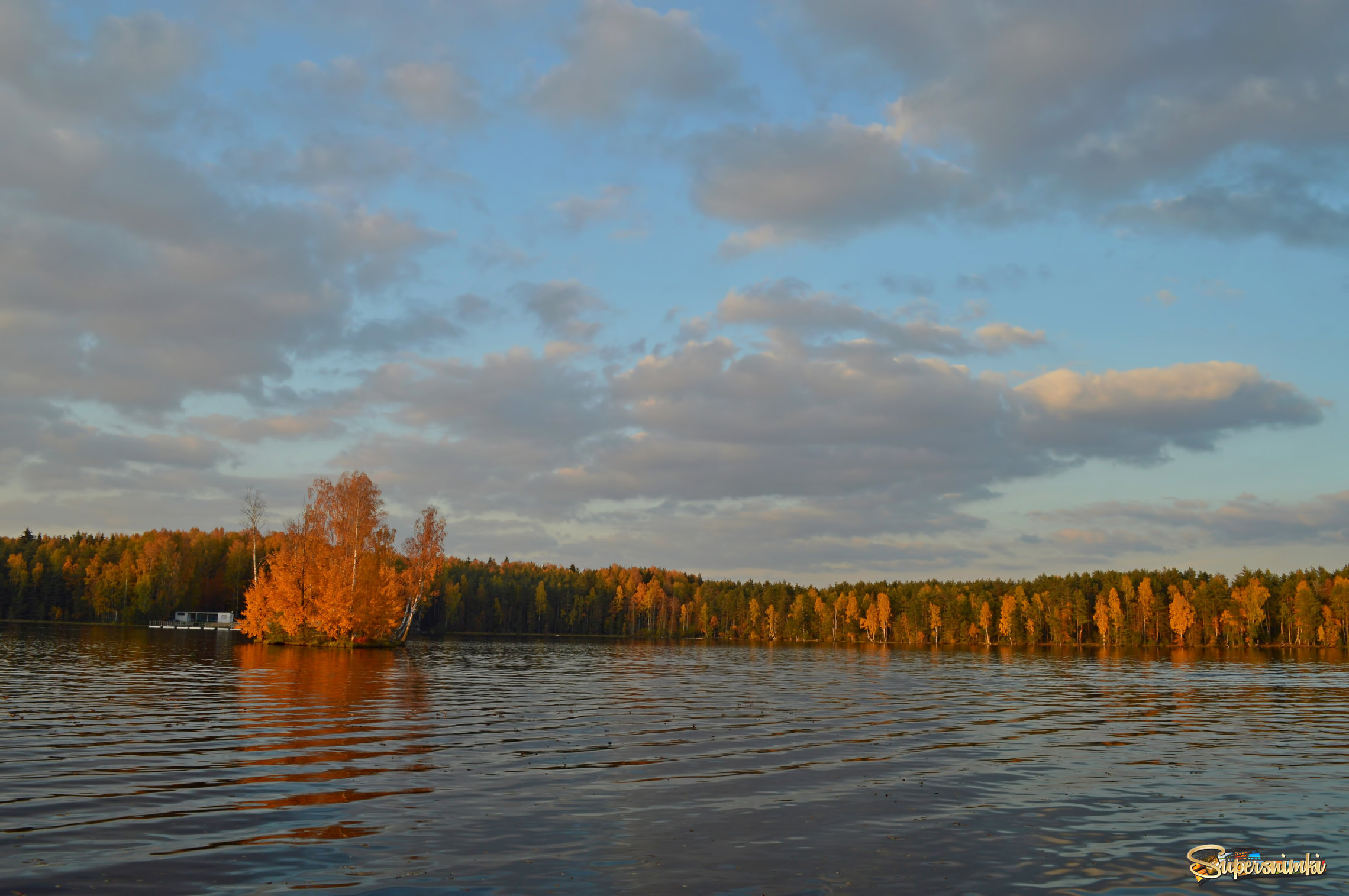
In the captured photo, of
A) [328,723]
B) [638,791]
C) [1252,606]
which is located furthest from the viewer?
[1252,606]

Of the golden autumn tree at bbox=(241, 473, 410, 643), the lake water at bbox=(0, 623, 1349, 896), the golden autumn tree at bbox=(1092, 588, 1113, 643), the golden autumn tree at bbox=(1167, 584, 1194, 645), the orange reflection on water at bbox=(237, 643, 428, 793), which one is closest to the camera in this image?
the lake water at bbox=(0, 623, 1349, 896)

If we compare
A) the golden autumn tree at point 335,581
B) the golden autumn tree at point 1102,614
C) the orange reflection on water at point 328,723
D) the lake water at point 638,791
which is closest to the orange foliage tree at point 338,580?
the golden autumn tree at point 335,581

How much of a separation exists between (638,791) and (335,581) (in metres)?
81.9

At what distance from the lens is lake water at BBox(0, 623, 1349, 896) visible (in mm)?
13750

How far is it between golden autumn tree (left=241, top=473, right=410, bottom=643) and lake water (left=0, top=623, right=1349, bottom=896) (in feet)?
160

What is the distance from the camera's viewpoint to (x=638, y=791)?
20125 mm

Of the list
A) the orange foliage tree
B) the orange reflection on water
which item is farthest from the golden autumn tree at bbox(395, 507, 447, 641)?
the orange reflection on water

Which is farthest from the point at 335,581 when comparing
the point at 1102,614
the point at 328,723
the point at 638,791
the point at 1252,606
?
the point at 1252,606

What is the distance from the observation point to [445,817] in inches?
669

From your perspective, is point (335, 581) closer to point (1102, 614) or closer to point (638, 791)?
point (638, 791)

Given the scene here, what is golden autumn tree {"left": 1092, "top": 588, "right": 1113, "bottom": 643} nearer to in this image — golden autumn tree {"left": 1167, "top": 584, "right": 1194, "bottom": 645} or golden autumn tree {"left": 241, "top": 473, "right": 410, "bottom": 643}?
golden autumn tree {"left": 1167, "top": 584, "right": 1194, "bottom": 645}

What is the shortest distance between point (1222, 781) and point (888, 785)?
30.8 ft

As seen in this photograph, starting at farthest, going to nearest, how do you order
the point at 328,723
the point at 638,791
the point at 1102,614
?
the point at 1102,614 < the point at 328,723 < the point at 638,791

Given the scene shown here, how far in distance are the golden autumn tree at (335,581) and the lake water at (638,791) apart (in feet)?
160
